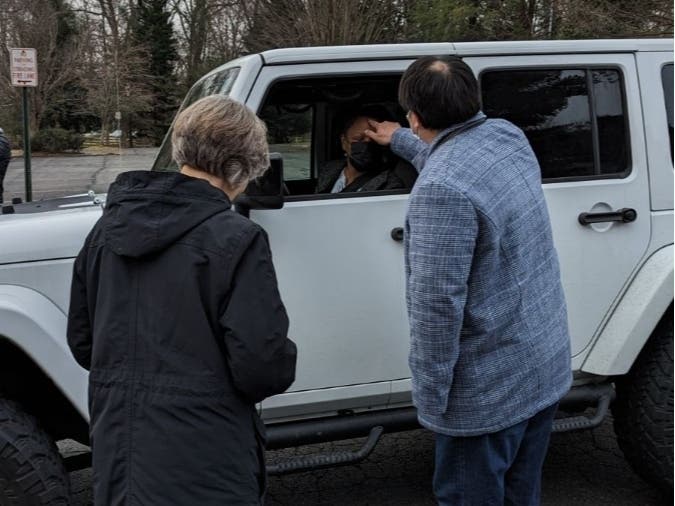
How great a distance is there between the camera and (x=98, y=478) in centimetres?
183

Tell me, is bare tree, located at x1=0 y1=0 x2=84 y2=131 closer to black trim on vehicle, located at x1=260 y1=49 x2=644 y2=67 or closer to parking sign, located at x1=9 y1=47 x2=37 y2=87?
parking sign, located at x1=9 y1=47 x2=37 y2=87

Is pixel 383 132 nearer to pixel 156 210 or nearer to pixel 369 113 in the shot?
pixel 369 113

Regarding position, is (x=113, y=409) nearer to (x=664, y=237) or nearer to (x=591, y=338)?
(x=591, y=338)

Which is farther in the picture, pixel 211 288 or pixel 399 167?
pixel 399 167

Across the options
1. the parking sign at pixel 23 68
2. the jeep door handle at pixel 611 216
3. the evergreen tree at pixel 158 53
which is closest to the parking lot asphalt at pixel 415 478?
the jeep door handle at pixel 611 216

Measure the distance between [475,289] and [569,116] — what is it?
138 cm

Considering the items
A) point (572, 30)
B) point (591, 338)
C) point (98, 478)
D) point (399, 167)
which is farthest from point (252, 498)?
point (572, 30)

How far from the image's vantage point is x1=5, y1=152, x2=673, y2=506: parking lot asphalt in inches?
140

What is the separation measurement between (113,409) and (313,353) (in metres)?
1.19

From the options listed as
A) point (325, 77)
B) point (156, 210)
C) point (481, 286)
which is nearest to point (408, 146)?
point (325, 77)

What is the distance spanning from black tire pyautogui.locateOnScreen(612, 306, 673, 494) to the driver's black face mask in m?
1.39

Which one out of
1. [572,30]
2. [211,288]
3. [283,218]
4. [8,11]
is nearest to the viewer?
[211,288]

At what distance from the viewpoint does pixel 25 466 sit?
248cm

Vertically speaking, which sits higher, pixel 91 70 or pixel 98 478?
pixel 91 70
